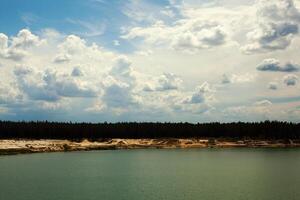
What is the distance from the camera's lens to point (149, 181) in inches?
3017

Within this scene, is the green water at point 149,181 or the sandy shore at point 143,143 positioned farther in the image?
the sandy shore at point 143,143

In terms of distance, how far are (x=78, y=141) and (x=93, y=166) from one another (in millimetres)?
84097

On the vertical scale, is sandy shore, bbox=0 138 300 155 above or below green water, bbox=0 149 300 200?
above

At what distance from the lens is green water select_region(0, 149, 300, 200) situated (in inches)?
2441

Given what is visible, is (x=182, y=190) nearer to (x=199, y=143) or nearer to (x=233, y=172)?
(x=233, y=172)

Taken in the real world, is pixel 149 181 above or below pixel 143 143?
below

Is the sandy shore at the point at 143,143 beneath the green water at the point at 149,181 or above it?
above

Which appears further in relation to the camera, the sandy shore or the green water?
the sandy shore

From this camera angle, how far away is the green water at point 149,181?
62.0m

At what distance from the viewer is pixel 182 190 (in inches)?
2606

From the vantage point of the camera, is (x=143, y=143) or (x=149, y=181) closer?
(x=149, y=181)

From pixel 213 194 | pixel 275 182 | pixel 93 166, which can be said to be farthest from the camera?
pixel 93 166

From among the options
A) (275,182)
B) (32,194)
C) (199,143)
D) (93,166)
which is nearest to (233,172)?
(275,182)

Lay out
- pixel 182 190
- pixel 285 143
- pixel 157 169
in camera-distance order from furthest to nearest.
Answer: pixel 285 143 → pixel 157 169 → pixel 182 190
